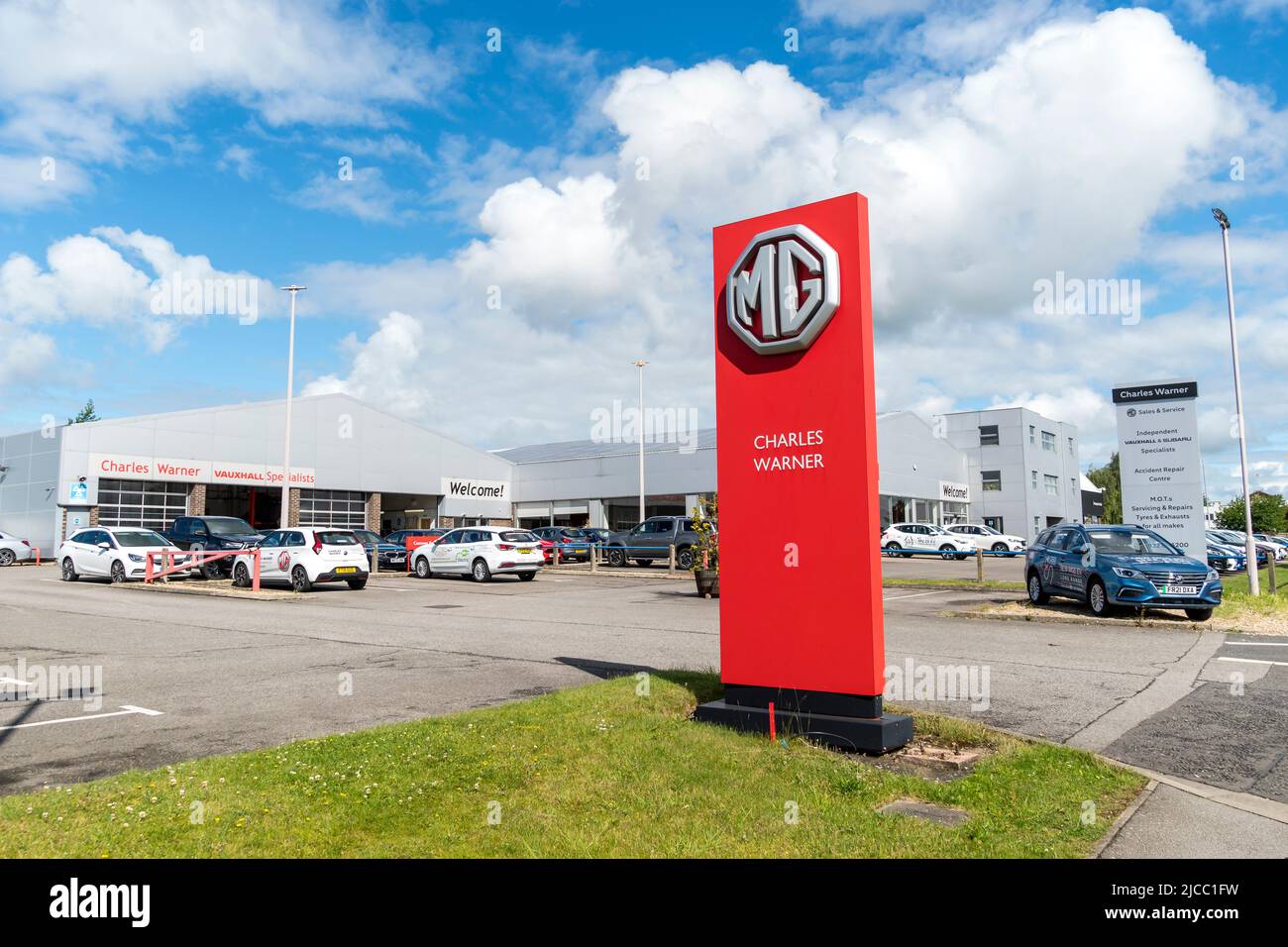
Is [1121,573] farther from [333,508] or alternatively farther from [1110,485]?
[1110,485]

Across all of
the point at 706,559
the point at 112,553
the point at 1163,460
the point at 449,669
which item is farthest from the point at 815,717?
the point at 112,553

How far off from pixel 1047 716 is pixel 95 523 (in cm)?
3956

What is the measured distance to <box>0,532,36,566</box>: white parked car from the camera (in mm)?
36438

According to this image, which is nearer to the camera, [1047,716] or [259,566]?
[1047,716]

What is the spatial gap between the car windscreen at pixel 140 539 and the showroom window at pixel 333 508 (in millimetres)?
18073

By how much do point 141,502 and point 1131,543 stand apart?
→ 127 ft

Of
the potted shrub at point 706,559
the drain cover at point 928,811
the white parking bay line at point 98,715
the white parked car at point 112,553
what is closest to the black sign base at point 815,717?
the drain cover at point 928,811

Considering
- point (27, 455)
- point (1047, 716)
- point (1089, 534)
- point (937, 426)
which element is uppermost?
point (937, 426)

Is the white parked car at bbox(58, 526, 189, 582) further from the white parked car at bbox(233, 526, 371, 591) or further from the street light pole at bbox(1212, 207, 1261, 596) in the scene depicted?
the street light pole at bbox(1212, 207, 1261, 596)

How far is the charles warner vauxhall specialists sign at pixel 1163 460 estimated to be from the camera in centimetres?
1806

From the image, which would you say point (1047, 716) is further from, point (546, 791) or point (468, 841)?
point (468, 841)

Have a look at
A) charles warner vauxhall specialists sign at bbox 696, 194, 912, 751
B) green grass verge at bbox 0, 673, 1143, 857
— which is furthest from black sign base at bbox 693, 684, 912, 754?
green grass verge at bbox 0, 673, 1143, 857

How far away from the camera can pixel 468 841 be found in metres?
4.20
